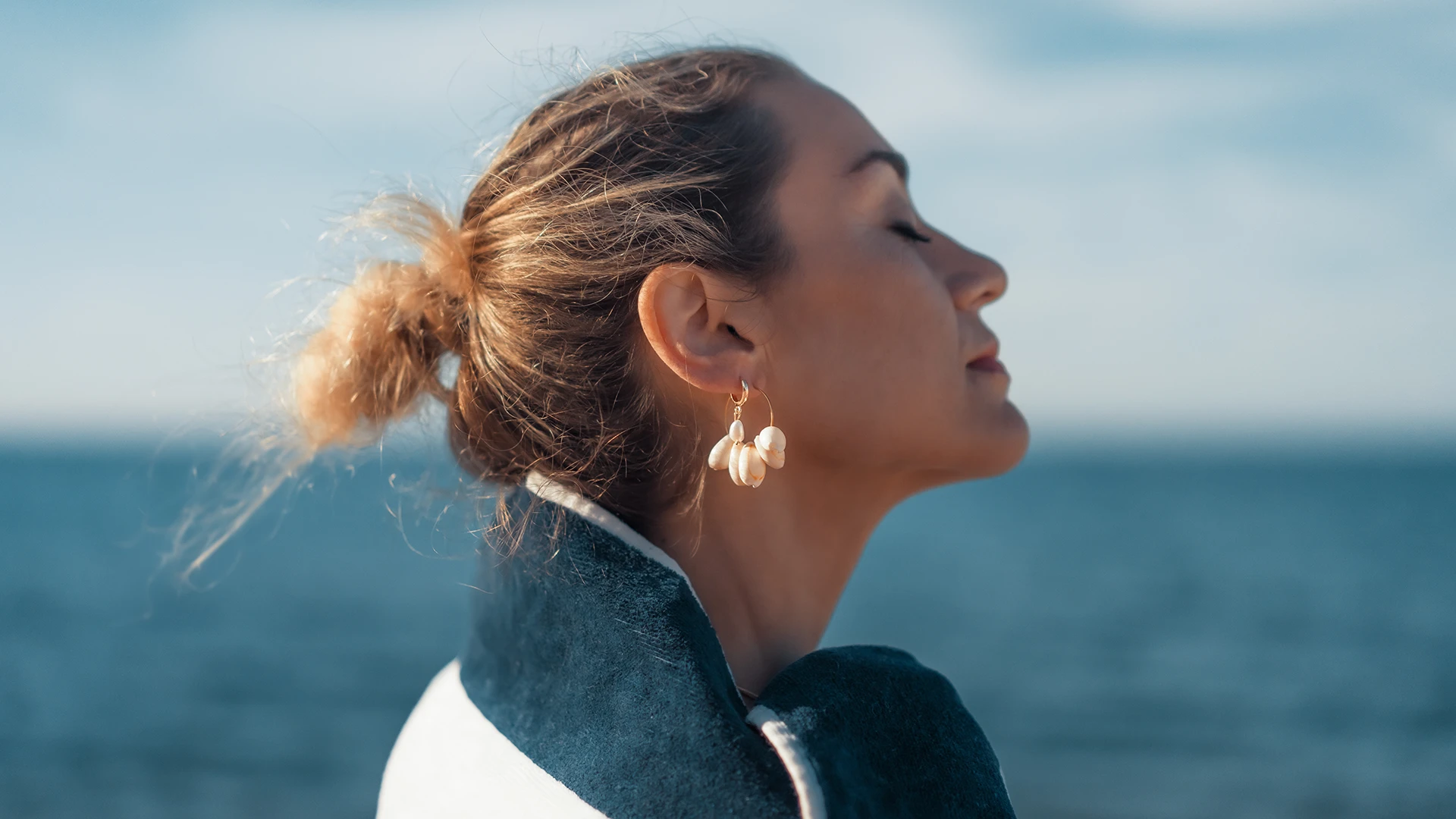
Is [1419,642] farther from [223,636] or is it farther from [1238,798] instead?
[223,636]

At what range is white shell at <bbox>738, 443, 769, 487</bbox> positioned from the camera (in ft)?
4.66

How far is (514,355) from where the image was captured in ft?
5.11

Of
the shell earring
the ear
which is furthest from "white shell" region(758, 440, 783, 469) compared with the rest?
the ear

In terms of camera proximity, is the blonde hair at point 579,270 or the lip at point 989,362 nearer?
the blonde hair at point 579,270

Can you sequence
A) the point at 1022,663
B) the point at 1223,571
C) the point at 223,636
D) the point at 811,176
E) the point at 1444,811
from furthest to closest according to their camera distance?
1. the point at 1223,571
2. the point at 223,636
3. the point at 1022,663
4. the point at 1444,811
5. the point at 811,176

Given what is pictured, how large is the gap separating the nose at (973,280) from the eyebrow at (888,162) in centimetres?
14

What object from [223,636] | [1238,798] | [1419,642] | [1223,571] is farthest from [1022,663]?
[1223,571]

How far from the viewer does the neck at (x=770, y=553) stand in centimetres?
157

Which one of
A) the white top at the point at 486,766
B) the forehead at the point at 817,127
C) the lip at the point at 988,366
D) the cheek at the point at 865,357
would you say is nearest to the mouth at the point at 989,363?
the lip at the point at 988,366

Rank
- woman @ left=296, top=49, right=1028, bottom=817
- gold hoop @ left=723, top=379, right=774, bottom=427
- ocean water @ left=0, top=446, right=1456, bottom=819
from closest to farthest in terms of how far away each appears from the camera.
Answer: woman @ left=296, top=49, right=1028, bottom=817, gold hoop @ left=723, top=379, right=774, bottom=427, ocean water @ left=0, top=446, right=1456, bottom=819

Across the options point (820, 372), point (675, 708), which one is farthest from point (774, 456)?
point (675, 708)

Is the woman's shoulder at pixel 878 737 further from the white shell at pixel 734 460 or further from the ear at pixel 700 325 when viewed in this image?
the ear at pixel 700 325

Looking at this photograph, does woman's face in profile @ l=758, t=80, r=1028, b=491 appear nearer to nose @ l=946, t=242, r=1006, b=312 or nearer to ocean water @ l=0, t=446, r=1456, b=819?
nose @ l=946, t=242, r=1006, b=312

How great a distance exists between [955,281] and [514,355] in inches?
26.8
